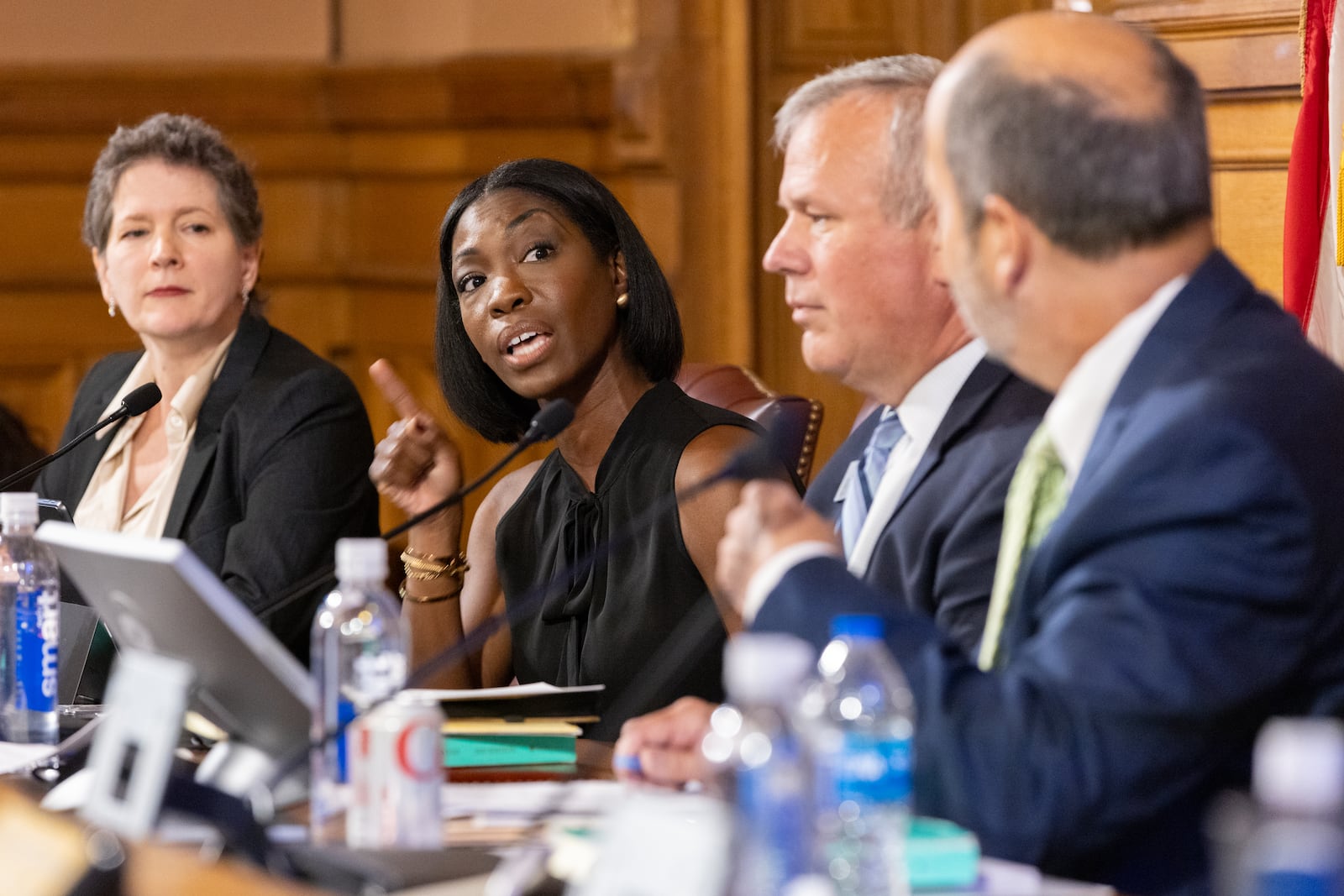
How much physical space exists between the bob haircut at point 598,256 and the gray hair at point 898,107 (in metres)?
0.51

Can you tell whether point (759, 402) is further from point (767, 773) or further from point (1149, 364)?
point (767, 773)

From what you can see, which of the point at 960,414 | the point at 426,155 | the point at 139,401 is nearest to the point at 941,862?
the point at 960,414

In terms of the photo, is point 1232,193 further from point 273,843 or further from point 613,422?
point 273,843

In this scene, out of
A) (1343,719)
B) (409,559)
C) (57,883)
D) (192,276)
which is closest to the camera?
(57,883)

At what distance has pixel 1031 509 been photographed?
1.46 metres

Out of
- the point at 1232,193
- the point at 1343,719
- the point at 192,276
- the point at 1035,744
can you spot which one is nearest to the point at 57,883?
the point at 1035,744

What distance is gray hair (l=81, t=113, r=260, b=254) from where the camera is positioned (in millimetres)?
2922

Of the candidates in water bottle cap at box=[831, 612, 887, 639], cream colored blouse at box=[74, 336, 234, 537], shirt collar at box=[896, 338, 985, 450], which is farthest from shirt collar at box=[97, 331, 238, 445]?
water bottle cap at box=[831, 612, 887, 639]

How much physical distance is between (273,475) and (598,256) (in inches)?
→ 25.5

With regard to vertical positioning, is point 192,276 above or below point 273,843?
above

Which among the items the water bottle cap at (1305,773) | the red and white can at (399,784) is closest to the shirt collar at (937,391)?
the red and white can at (399,784)

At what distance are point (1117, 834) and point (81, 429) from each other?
223 centimetres

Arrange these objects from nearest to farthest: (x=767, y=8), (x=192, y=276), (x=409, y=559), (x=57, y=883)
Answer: (x=57, y=883) < (x=409, y=559) < (x=192, y=276) < (x=767, y=8)

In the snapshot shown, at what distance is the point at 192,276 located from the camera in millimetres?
2881
